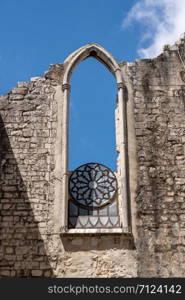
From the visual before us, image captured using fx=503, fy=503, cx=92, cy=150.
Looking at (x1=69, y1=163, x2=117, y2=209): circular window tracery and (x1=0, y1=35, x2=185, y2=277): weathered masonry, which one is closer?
(x1=0, y1=35, x2=185, y2=277): weathered masonry

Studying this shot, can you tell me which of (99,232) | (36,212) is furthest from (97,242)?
(36,212)

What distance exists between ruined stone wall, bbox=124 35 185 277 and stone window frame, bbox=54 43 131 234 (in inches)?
9.4

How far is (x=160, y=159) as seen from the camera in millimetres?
8734

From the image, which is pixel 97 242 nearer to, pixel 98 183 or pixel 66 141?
pixel 98 183

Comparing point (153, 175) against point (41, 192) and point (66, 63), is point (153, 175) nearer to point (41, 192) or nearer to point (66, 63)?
point (41, 192)

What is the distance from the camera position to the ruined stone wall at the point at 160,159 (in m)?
7.95

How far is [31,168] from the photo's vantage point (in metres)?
8.52

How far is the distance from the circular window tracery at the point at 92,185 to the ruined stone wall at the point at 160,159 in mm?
523

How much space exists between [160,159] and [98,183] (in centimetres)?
115

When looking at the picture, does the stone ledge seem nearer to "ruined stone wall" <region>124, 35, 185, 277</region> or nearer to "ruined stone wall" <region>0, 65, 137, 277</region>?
"ruined stone wall" <region>0, 65, 137, 277</region>

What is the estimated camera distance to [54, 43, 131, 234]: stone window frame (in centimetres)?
809

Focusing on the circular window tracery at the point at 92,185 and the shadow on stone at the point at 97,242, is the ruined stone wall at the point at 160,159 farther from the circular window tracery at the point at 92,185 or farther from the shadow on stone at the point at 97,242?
the circular window tracery at the point at 92,185

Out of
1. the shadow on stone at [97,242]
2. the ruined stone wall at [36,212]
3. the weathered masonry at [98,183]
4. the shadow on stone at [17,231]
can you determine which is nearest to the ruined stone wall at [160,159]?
the weathered masonry at [98,183]

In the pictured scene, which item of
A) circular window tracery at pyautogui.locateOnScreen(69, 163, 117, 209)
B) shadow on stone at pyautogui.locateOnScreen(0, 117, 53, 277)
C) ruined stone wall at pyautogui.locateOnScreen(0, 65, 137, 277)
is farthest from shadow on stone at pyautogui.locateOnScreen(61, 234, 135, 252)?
circular window tracery at pyautogui.locateOnScreen(69, 163, 117, 209)
